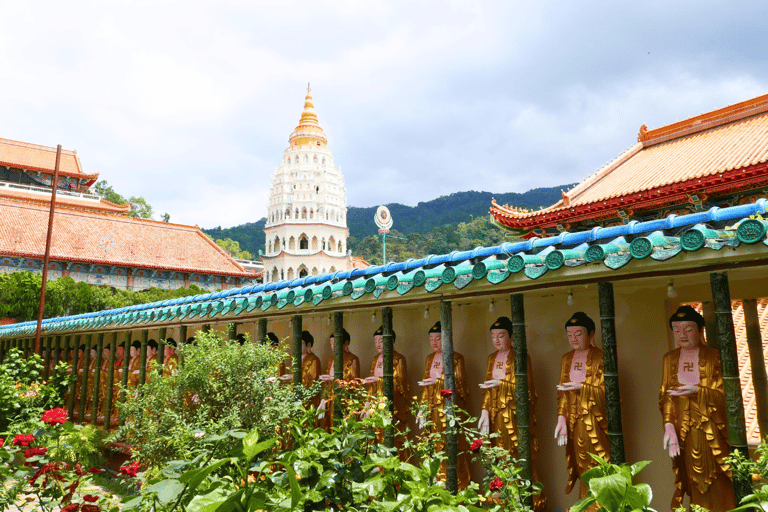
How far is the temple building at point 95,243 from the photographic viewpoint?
30469mm

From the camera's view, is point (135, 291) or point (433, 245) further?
point (433, 245)

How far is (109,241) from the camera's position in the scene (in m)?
33.2

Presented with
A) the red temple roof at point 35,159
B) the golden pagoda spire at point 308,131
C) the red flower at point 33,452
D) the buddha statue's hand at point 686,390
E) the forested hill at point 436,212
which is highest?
the forested hill at point 436,212

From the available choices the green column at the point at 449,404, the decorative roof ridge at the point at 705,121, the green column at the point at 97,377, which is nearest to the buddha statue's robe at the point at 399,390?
the green column at the point at 449,404

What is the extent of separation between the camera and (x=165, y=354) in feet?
38.5

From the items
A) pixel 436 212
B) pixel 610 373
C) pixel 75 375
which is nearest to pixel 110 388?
pixel 75 375

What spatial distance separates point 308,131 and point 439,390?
41897 mm

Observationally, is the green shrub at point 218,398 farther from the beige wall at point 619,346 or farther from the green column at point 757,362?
the green column at point 757,362

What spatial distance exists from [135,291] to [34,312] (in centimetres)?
673

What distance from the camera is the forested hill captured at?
96.2 meters

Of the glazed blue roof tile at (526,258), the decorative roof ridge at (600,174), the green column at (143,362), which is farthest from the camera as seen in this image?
the decorative roof ridge at (600,174)

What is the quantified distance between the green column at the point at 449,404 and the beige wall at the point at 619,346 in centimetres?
38

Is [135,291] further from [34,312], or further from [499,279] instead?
[499,279]

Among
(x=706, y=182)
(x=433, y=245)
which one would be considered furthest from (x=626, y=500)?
(x=433, y=245)
